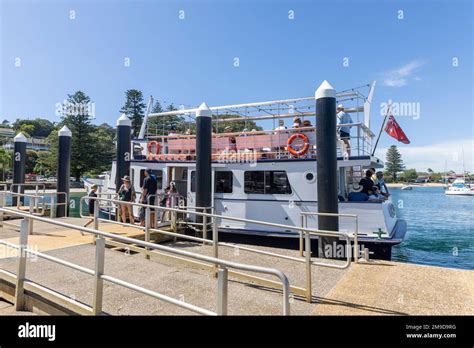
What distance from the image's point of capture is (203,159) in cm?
962

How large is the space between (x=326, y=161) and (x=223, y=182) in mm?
4477

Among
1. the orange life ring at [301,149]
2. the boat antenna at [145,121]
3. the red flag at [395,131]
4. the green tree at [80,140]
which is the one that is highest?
the green tree at [80,140]

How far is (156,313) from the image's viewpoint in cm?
368

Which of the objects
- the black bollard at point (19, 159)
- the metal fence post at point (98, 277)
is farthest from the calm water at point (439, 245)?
the black bollard at point (19, 159)

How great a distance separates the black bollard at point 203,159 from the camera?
955cm

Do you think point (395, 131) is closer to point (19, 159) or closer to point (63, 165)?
point (63, 165)

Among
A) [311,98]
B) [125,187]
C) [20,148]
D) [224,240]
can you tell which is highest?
[311,98]

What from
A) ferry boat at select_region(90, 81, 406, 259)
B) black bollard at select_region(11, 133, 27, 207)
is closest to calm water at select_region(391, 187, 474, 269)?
ferry boat at select_region(90, 81, 406, 259)

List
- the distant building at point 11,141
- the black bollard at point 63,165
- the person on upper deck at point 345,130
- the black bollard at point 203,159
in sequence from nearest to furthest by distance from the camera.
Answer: the black bollard at point 203,159
the person on upper deck at point 345,130
the black bollard at point 63,165
the distant building at point 11,141

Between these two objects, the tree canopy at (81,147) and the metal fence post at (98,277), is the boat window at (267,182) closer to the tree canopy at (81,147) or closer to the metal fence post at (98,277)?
the metal fence post at (98,277)

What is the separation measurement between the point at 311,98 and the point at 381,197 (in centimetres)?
428

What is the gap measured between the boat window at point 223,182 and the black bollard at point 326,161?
4.02 m
